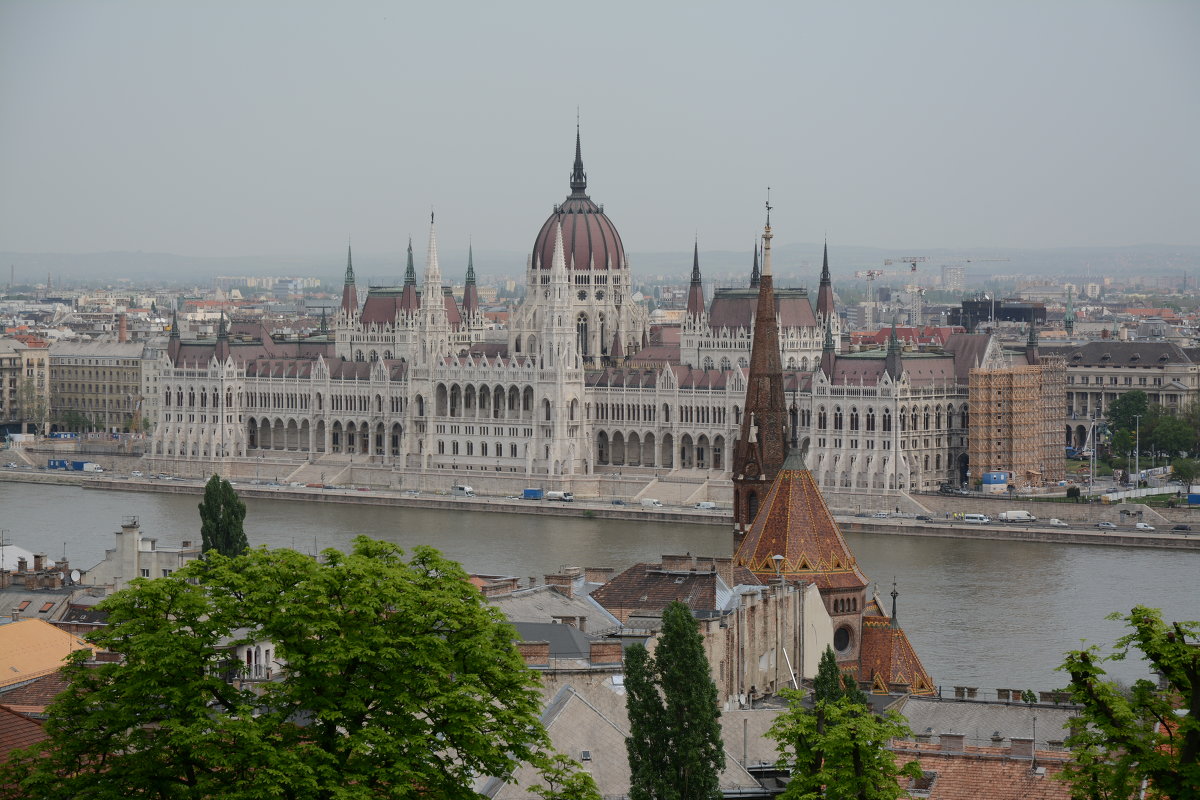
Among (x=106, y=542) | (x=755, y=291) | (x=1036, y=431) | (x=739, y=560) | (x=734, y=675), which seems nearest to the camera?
(x=734, y=675)

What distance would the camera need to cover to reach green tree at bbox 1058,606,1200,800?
2047 centimetres

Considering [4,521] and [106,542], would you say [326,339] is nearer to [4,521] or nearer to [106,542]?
[4,521]

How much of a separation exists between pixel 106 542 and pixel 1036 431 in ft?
119

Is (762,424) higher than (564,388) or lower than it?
higher

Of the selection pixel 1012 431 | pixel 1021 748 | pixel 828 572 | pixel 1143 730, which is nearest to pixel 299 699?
pixel 1143 730

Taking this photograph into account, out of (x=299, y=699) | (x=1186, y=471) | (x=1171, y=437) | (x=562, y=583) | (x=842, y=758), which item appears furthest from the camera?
(x=1171, y=437)

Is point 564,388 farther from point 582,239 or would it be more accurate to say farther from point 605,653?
point 605,653

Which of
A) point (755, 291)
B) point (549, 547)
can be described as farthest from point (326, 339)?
point (549, 547)

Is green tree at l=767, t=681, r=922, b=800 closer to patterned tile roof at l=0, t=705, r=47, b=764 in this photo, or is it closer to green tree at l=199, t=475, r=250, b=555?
patterned tile roof at l=0, t=705, r=47, b=764

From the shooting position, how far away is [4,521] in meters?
78.3

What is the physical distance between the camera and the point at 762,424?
45.8 metres

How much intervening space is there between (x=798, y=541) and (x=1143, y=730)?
1656 cm

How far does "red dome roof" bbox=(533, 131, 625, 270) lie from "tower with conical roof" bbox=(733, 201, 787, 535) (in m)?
59.5

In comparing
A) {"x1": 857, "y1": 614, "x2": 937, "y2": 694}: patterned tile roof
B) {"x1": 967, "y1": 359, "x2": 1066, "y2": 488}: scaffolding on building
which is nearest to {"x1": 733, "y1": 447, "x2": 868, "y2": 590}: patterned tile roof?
{"x1": 857, "y1": 614, "x2": 937, "y2": 694}: patterned tile roof
